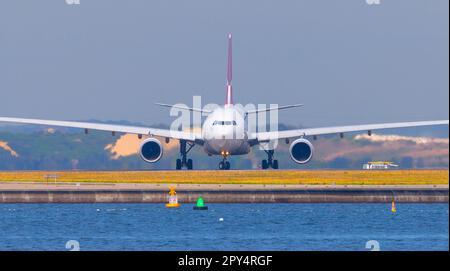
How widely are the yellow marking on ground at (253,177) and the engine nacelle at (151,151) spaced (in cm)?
101

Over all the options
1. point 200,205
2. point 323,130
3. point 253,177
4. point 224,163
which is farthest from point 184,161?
point 200,205

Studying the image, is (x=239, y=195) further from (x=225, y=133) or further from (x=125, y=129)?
(x=125, y=129)

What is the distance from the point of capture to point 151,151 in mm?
81250

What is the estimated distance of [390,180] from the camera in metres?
73.6

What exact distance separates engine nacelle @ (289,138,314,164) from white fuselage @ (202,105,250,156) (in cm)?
327

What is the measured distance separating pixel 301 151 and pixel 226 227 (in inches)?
1158

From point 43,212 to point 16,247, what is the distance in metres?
15.6

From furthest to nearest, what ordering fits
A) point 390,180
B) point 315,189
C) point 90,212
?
point 390,180, point 315,189, point 90,212

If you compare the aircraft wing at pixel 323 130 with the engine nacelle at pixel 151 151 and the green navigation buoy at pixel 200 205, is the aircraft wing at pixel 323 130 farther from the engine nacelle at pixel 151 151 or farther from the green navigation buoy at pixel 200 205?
the green navigation buoy at pixel 200 205

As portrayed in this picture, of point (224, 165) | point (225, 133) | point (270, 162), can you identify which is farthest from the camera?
point (270, 162)

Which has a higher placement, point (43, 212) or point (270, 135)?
point (270, 135)

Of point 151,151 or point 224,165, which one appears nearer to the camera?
point 151,151

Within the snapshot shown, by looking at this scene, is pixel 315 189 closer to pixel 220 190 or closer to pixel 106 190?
pixel 220 190

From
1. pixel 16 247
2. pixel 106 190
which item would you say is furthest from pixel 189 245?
pixel 106 190
